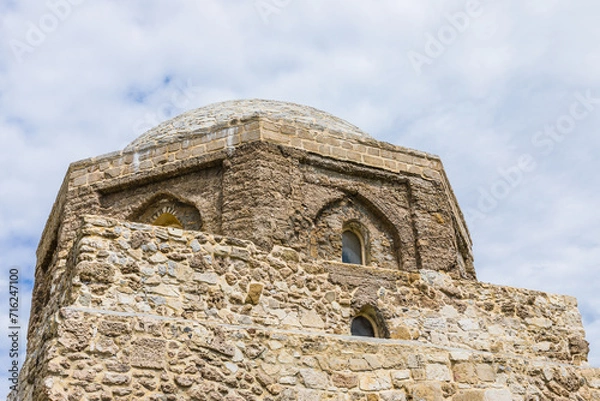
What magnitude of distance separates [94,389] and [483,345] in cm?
475

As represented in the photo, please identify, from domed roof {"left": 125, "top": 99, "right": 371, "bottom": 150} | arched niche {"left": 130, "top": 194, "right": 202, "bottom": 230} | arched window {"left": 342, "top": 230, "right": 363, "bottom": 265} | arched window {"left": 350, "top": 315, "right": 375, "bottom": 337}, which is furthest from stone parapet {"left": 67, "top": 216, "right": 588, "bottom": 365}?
domed roof {"left": 125, "top": 99, "right": 371, "bottom": 150}

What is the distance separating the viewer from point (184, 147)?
31.8 feet

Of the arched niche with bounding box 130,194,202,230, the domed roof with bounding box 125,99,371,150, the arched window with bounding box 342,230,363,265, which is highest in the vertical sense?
the domed roof with bounding box 125,99,371,150

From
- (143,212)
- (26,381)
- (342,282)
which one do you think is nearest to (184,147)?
(143,212)

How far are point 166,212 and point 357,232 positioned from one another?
273 cm

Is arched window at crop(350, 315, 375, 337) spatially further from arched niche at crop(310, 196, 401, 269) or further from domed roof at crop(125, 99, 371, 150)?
domed roof at crop(125, 99, 371, 150)

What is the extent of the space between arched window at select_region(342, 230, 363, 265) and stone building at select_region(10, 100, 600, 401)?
3 cm

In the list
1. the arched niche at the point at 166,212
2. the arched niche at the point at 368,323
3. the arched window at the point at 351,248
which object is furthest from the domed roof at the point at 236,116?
the arched niche at the point at 368,323

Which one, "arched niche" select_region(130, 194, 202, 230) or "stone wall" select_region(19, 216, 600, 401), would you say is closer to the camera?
"stone wall" select_region(19, 216, 600, 401)

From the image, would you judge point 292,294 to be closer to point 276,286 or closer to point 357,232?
point 276,286

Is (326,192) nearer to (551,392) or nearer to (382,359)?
(382,359)

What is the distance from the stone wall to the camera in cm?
653

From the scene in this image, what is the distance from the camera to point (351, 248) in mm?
9484

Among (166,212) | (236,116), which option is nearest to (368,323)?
(166,212)
